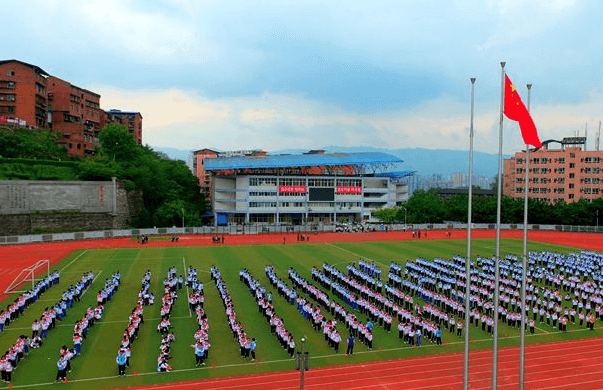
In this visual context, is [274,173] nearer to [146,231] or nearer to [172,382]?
[146,231]

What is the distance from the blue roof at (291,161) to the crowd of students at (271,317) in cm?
4767

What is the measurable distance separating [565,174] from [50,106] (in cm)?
8671

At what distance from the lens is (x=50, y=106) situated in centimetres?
7419

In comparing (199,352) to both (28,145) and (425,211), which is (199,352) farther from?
(425,211)

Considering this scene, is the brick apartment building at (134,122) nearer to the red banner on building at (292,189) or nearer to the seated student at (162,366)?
the red banner on building at (292,189)

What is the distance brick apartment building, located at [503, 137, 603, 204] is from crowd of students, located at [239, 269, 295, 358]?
66.9 m

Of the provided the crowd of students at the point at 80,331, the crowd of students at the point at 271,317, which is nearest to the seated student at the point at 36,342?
the crowd of students at the point at 80,331

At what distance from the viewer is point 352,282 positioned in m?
27.6

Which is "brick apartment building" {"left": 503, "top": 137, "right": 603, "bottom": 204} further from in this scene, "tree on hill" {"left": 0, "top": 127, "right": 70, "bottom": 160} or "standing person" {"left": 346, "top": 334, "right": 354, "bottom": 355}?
"tree on hill" {"left": 0, "top": 127, "right": 70, "bottom": 160}

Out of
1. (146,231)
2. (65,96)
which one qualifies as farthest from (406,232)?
(65,96)

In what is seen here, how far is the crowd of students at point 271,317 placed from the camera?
18109 mm

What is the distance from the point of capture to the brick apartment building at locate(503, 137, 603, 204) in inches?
3110

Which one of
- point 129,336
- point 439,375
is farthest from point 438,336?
point 129,336

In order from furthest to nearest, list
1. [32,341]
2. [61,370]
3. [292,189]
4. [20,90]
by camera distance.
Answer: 1. [292,189]
2. [20,90]
3. [32,341]
4. [61,370]
